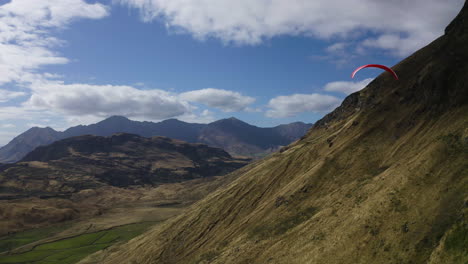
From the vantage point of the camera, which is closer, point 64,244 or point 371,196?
point 371,196

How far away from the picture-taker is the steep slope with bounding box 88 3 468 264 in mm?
36188

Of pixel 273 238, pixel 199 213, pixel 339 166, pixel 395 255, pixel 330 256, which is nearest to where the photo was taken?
pixel 395 255

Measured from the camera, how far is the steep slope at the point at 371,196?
3619 centimetres

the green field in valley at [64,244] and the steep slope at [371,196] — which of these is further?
the green field in valley at [64,244]

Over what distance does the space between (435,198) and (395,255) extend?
9.73 m

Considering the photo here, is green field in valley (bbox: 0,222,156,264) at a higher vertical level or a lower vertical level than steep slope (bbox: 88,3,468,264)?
lower

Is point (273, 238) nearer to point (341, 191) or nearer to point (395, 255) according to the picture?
point (341, 191)

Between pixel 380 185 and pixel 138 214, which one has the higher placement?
pixel 380 185

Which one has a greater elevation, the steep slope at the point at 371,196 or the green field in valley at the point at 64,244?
the steep slope at the point at 371,196

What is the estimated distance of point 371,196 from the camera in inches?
1832

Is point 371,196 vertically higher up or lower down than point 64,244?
higher up

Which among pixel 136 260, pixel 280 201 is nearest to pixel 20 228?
pixel 136 260

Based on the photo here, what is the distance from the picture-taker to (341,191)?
5734 centimetres

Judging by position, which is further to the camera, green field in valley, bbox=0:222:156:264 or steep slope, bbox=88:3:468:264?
green field in valley, bbox=0:222:156:264
